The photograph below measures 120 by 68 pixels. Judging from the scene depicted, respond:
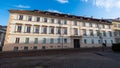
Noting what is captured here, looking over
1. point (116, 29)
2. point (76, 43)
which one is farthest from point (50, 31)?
point (116, 29)

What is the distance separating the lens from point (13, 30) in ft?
91.2

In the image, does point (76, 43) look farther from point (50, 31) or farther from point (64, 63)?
point (64, 63)

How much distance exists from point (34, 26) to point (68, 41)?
13232 millimetres

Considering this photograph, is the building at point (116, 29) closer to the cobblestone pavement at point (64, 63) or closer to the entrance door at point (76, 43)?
the entrance door at point (76, 43)

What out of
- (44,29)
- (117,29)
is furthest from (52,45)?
(117,29)

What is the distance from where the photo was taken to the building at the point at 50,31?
28.0 meters

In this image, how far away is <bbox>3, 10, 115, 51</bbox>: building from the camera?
2800 centimetres

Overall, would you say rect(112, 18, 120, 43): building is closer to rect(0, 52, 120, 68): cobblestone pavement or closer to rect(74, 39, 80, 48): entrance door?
rect(74, 39, 80, 48): entrance door

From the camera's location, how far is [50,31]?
105 ft

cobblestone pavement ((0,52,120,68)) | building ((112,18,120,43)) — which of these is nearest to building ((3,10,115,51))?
building ((112,18,120,43))

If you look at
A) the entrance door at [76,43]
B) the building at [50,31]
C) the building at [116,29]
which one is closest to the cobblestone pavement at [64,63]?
the building at [50,31]

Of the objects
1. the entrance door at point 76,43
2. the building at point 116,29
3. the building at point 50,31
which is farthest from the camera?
the building at point 116,29

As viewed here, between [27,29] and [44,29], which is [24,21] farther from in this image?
[44,29]

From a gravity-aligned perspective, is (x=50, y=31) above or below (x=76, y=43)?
above
